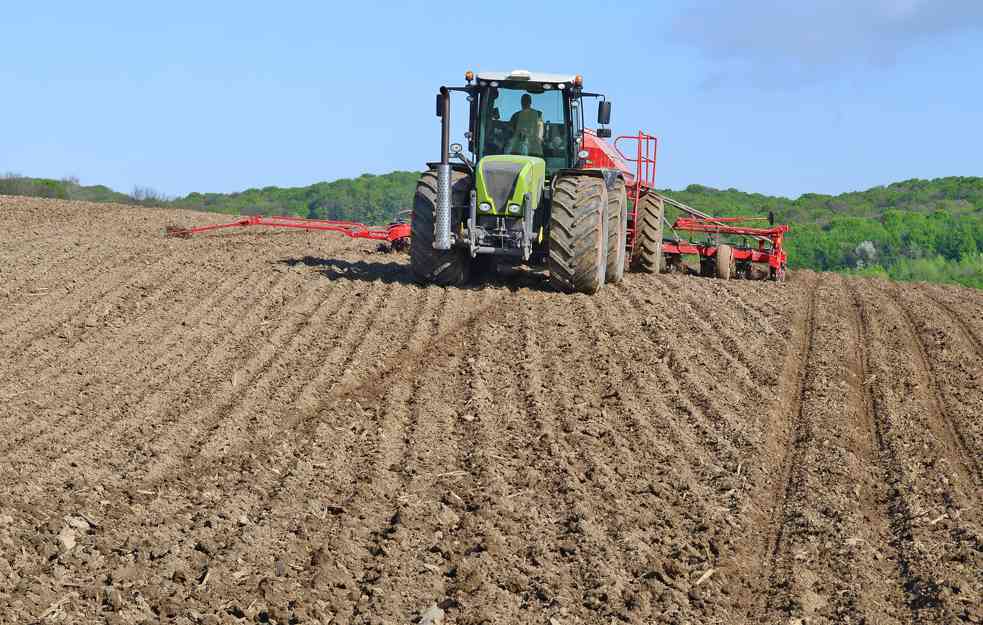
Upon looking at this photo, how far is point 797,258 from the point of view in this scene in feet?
119

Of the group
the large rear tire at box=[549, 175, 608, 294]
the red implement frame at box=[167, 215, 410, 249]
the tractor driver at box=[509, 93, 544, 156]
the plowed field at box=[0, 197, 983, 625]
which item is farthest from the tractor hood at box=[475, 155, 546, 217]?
the red implement frame at box=[167, 215, 410, 249]

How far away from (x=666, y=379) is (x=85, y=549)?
201 inches

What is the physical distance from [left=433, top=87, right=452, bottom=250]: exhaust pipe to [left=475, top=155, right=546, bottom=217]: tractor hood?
0.32m

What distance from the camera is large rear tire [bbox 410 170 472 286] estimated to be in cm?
1273

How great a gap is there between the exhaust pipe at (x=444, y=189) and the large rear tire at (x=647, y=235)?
453 centimetres

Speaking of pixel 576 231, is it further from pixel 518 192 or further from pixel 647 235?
pixel 647 235

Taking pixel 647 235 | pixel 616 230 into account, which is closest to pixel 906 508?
pixel 616 230

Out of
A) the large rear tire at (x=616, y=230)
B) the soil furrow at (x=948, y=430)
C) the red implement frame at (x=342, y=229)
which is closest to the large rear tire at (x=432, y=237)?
the large rear tire at (x=616, y=230)

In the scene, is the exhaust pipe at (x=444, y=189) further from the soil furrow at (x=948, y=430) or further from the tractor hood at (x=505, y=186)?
the soil furrow at (x=948, y=430)

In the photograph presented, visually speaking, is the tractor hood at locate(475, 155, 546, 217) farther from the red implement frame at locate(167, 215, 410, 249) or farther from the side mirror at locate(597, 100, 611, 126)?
the red implement frame at locate(167, 215, 410, 249)

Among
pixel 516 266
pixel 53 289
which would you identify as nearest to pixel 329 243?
pixel 516 266

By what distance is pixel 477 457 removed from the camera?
7504 millimetres

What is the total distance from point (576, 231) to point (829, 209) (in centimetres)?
3946

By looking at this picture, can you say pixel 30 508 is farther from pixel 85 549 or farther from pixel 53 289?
pixel 53 289
